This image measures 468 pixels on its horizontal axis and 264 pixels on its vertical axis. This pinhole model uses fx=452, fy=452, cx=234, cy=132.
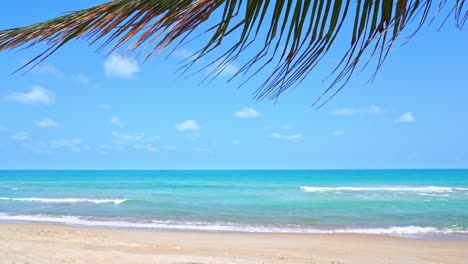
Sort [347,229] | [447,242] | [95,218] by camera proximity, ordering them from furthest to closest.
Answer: [95,218] → [347,229] → [447,242]

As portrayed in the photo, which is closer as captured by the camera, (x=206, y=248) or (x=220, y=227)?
(x=206, y=248)

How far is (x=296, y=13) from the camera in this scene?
3.01ft

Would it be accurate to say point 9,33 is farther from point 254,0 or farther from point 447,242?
point 447,242

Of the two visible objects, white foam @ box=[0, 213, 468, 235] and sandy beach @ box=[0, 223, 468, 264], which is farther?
white foam @ box=[0, 213, 468, 235]

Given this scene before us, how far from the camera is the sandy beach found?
27.2 ft

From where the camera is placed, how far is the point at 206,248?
1000 cm

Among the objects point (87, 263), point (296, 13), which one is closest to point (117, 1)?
point (296, 13)

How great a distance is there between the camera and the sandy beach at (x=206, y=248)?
8305mm

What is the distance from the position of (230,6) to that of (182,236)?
1147 centimetres

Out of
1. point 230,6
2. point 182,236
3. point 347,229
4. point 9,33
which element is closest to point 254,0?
point 230,6

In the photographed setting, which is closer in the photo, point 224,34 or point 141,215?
point 224,34

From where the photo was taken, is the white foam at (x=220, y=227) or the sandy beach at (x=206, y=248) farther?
the white foam at (x=220, y=227)

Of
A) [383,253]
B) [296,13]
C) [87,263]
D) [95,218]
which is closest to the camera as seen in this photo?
[296,13]

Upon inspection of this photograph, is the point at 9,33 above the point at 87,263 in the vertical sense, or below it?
above
